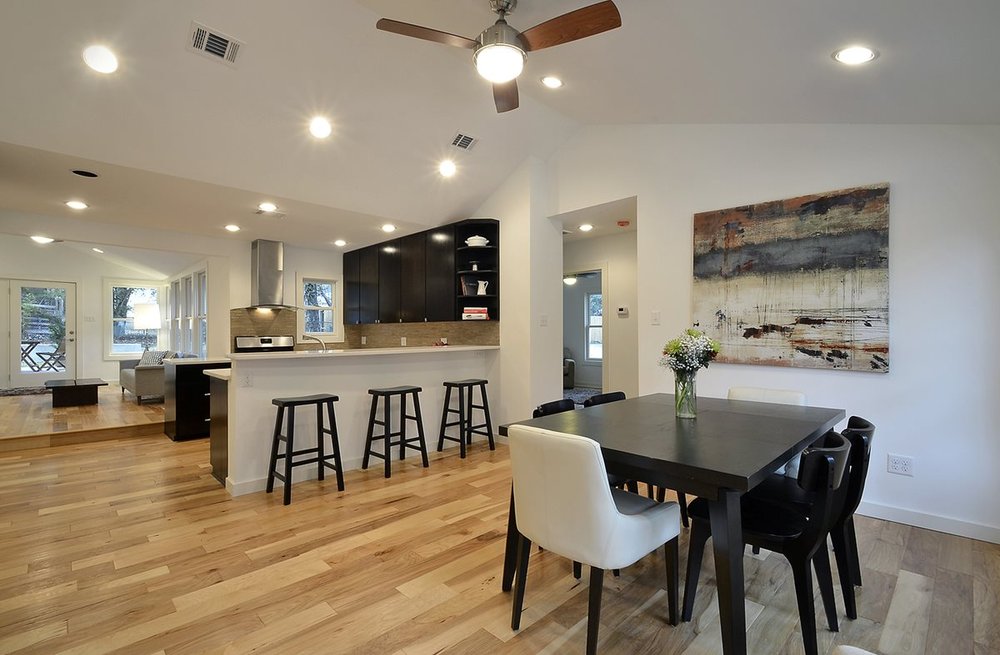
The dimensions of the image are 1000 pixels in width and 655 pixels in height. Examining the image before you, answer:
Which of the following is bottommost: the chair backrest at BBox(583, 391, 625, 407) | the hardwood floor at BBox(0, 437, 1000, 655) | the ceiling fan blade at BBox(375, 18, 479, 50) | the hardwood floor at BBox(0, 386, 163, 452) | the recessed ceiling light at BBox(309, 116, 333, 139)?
the hardwood floor at BBox(0, 437, 1000, 655)

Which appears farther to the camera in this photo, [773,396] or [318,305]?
[318,305]

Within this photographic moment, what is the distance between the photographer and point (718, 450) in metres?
1.73

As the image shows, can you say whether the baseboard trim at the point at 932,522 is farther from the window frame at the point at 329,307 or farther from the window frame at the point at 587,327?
the window frame at the point at 329,307

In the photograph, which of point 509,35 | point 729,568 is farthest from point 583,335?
point 729,568

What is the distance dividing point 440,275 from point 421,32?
11.0ft

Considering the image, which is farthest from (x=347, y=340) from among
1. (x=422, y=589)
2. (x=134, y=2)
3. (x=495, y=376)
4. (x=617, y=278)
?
(x=422, y=589)

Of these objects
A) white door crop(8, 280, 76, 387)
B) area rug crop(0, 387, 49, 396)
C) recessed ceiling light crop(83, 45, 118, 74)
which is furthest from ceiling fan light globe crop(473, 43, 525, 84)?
white door crop(8, 280, 76, 387)

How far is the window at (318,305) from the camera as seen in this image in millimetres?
7320

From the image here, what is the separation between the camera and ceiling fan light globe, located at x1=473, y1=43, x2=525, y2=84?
7.64 feet

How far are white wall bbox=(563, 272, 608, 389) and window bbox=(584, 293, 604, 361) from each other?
0.06 m

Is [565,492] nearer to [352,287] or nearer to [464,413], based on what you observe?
[464,413]

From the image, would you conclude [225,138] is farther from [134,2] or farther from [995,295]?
[995,295]

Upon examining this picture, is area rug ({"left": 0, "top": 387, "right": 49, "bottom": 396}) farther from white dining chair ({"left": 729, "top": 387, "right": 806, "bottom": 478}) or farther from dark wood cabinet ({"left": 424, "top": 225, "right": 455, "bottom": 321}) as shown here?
white dining chair ({"left": 729, "top": 387, "right": 806, "bottom": 478})

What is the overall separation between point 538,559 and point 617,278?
4.55 metres
